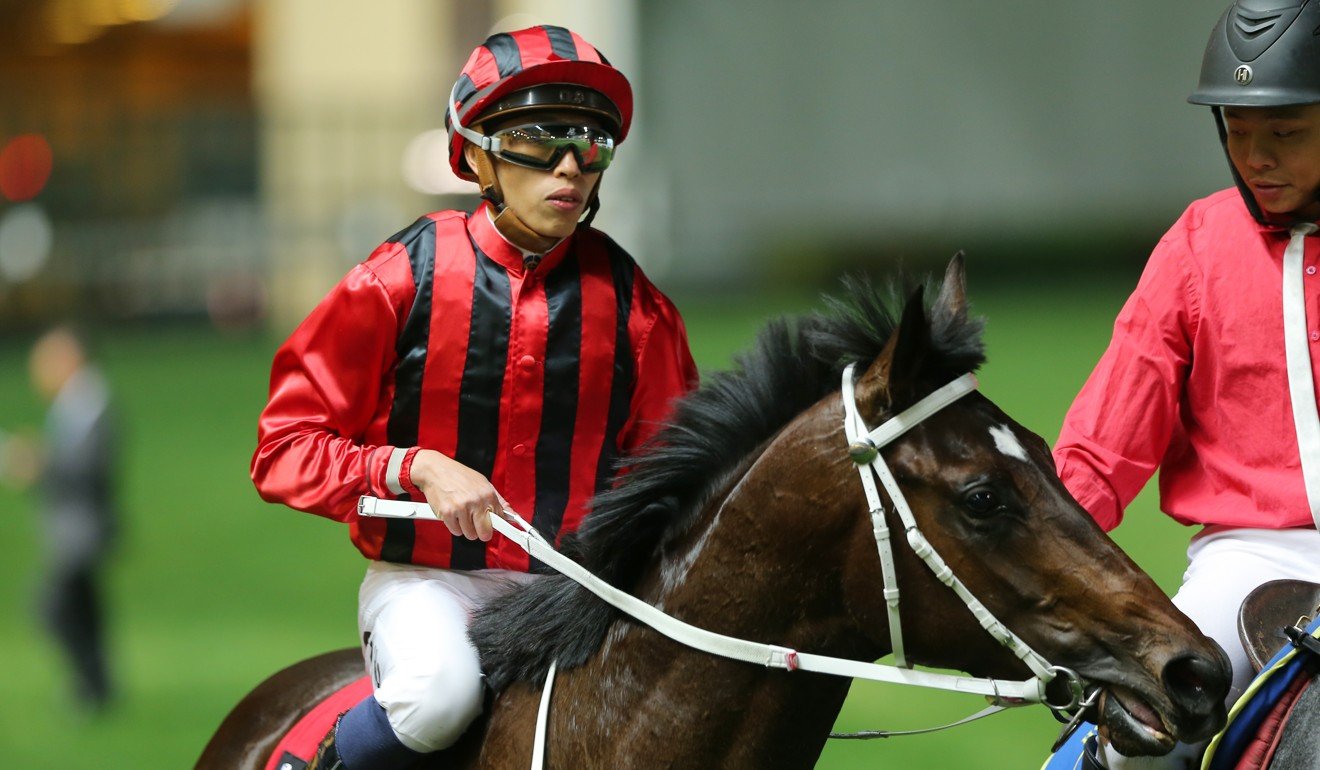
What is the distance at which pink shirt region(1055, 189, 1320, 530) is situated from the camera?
2904 mm

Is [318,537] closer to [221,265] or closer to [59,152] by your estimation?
[221,265]

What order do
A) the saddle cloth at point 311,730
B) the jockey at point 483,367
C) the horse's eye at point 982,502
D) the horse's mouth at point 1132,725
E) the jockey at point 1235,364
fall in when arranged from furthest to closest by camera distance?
1. the saddle cloth at point 311,730
2. the jockey at point 483,367
3. the jockey at point 1235,364
4. the horse's eye at point 982,502
5. the horse's mouth at point 1132,725

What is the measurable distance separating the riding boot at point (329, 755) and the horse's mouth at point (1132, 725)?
1335mm

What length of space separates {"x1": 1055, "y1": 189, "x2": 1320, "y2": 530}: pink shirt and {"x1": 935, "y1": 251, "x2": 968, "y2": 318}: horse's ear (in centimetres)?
46

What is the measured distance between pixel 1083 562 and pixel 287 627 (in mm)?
8211

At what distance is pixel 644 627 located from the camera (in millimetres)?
2742

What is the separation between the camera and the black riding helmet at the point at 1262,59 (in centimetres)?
278

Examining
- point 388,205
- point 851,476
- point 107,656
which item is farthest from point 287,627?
point 388,205

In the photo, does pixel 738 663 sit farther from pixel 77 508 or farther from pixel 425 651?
pixel 77 508

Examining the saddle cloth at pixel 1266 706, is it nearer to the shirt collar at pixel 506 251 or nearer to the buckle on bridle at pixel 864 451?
the buckle on bridle at pixel 864 451

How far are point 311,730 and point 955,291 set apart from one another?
1.56 m

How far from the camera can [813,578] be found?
2.59 m

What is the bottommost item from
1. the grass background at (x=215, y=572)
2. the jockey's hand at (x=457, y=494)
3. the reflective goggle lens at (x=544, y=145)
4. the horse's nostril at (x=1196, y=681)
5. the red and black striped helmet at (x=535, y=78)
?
the grass background at (x=215, y=572)

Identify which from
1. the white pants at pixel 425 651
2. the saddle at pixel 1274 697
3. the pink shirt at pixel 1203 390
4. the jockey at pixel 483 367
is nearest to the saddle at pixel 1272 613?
the saddle at pixel 1274 697
